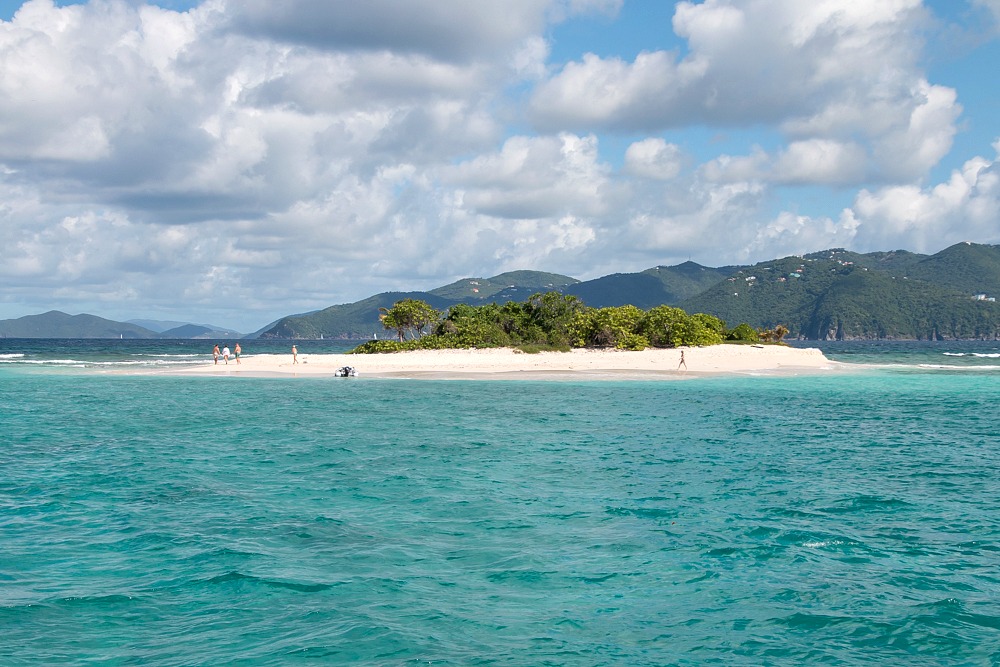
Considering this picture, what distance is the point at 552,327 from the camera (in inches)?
3130

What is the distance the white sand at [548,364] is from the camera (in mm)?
59344

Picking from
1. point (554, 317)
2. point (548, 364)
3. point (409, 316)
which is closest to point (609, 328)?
point (554, 317)

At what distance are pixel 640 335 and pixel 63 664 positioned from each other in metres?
75.0

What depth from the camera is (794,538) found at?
13055 mm

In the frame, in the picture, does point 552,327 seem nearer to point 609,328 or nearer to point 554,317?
point 554,317

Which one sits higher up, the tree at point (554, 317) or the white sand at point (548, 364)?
the tree at point (554, 317)

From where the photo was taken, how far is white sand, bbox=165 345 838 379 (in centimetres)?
5934

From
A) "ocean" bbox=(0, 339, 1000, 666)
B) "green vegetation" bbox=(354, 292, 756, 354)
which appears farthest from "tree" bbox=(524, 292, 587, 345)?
"ocean" bbox=(0, 339, 1000, 666)

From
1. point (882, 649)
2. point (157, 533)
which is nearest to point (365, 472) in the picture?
point (157, 533)

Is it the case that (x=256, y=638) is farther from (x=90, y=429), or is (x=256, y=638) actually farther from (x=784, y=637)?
(x=90, y=429)

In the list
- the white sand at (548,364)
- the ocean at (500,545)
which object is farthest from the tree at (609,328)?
the ocean at (500,545)

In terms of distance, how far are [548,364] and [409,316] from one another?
76.8ft

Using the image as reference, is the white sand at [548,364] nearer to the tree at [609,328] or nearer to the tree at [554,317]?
the tree at [609,328]

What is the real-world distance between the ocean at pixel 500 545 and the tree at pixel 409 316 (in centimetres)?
5438
